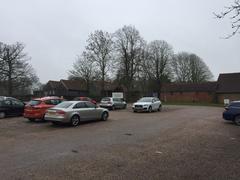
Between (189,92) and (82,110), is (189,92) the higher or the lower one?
the higher one

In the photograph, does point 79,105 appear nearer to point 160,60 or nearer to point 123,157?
point 123,157

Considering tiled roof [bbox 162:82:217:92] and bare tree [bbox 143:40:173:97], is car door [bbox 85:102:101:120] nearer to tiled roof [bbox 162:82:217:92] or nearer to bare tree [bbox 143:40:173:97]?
bare tree [bbox 143:40:173:97]

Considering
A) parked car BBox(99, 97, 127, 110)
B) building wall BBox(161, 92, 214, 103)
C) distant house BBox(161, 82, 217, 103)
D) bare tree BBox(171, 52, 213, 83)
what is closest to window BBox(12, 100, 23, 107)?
parked car BBox(99, 97, 127, 110)

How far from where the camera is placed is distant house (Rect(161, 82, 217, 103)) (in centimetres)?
5797

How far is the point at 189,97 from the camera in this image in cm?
6150

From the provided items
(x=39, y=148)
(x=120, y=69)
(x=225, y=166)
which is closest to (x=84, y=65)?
(x=120, y=69)

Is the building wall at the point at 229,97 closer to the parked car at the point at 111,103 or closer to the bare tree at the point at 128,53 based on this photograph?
the bare tree at the point at 128,53

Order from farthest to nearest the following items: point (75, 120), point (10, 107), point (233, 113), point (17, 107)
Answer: point (17, 107)
point (10, 107)
point (233, 113)
point (75, 120)

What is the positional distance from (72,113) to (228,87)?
1903 inches

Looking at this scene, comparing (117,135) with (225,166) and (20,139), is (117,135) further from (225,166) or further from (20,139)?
(225,166)

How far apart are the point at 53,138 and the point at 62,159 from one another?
146 inches

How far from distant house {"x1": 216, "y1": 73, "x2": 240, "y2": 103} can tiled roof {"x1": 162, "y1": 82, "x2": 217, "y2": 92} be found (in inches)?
83.2

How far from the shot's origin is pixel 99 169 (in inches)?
238

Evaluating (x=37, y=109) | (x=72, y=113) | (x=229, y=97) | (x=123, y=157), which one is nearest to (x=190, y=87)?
(x=229, y=97)
